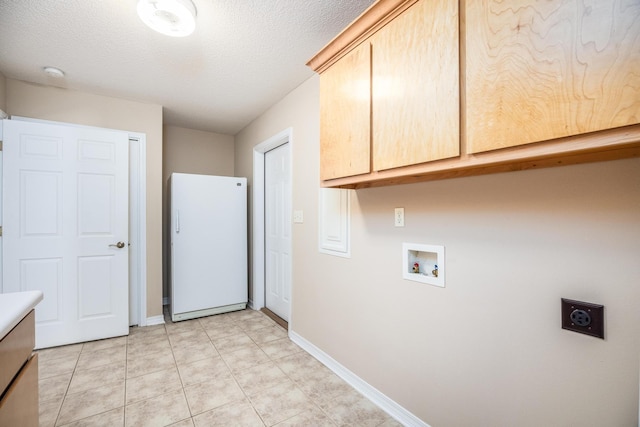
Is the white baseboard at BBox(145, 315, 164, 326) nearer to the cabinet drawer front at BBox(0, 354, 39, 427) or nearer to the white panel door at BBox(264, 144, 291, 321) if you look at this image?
the white panel door at BBox(264, 144, 291, 321)

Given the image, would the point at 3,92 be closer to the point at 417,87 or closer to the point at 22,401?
the point at 22,401

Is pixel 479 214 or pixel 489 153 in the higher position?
pixel 489 153

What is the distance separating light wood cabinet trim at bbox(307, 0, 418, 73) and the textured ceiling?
0.25 metres

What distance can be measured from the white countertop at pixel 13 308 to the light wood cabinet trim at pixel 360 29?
1800 mm

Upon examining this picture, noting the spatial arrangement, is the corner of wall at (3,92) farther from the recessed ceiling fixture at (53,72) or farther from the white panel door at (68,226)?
the recessed ceiling fixture at (53,72)

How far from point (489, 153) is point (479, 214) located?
38 centimetres

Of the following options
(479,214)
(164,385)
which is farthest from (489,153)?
(164,385)

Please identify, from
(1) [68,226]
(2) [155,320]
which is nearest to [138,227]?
(1) [68,226]

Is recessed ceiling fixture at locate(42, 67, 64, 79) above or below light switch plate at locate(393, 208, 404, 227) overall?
above

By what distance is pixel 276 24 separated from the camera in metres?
1.84

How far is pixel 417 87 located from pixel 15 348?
5.59 feet

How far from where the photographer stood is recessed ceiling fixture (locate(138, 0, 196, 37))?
1562 mm

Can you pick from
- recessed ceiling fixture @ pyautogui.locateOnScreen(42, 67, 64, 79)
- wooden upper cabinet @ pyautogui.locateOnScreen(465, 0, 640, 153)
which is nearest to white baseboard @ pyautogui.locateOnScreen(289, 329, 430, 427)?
wooden upper cabinet @ pyautogui.locateOnScreen(465, 0, 640, 153)

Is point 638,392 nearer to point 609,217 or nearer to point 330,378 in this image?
point 609,217
